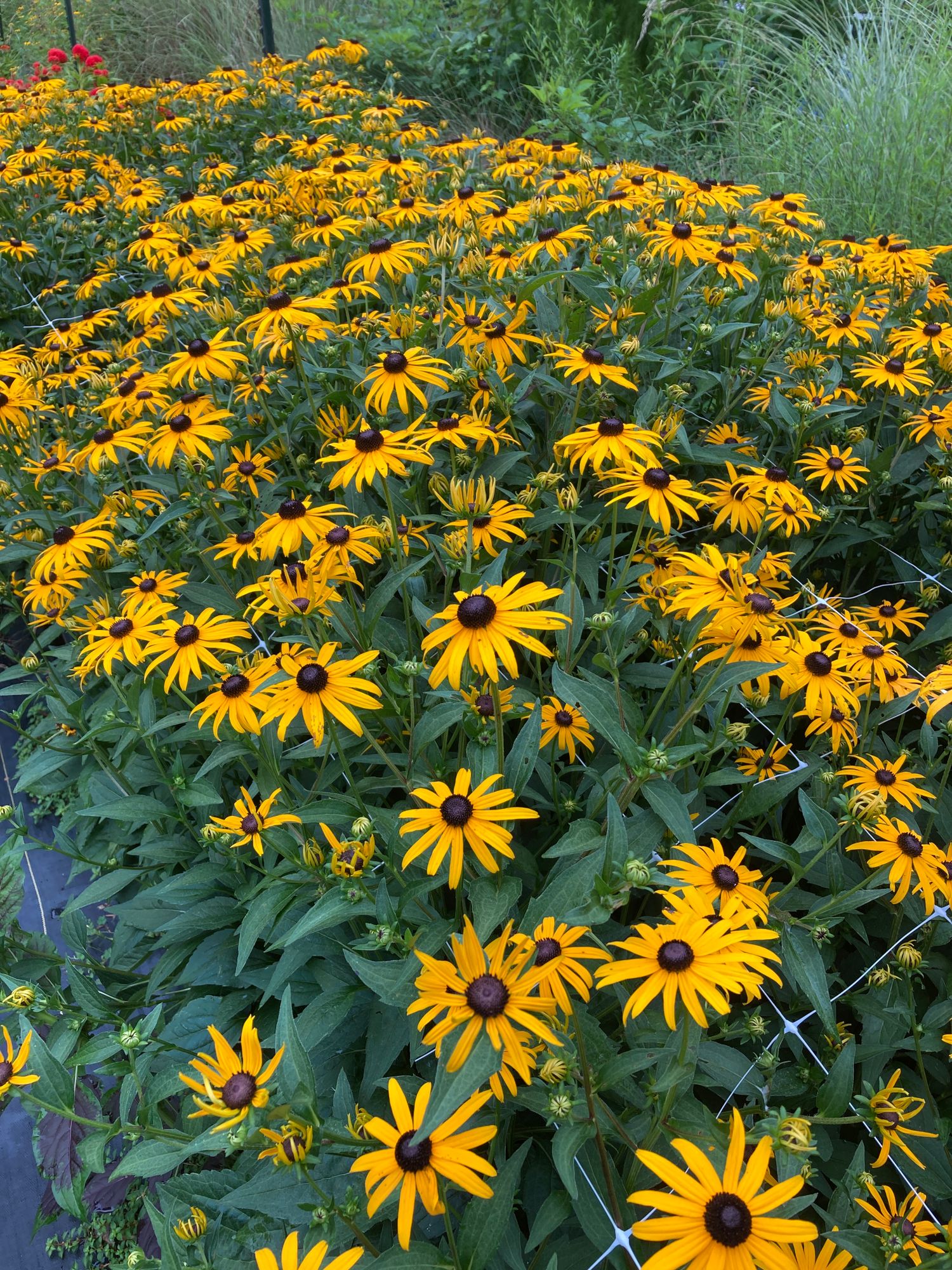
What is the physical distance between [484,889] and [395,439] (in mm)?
1178

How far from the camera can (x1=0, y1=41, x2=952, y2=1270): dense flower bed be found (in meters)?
1.33

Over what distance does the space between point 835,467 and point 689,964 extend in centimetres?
182

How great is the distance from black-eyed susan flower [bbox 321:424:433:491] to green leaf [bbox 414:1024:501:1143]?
4.26 feet

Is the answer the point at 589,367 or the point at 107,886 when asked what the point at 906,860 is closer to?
the point at 589,367

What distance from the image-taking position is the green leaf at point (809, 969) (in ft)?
5.16

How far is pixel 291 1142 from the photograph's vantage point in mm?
1206

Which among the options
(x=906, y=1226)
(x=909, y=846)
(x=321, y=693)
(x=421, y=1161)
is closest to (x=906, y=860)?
(x=909, y=846)

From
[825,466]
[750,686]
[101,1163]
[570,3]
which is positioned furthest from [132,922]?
[570,3]

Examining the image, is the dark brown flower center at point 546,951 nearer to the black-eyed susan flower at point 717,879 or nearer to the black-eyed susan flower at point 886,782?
the black-eyed susan flower at point 717,879

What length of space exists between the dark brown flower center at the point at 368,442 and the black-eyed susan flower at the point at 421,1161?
1.45m

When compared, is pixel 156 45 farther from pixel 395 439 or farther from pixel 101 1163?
pixel 101 1163

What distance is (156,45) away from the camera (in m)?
11.1

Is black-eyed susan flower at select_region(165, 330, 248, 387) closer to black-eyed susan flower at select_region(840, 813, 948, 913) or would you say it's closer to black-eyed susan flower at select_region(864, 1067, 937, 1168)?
black-eyed susan flower at select_region(840, 813, 948, 913)

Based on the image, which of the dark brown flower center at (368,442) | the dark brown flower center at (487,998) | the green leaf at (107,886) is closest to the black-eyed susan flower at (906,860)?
the dark brown flower center at (487,998)
